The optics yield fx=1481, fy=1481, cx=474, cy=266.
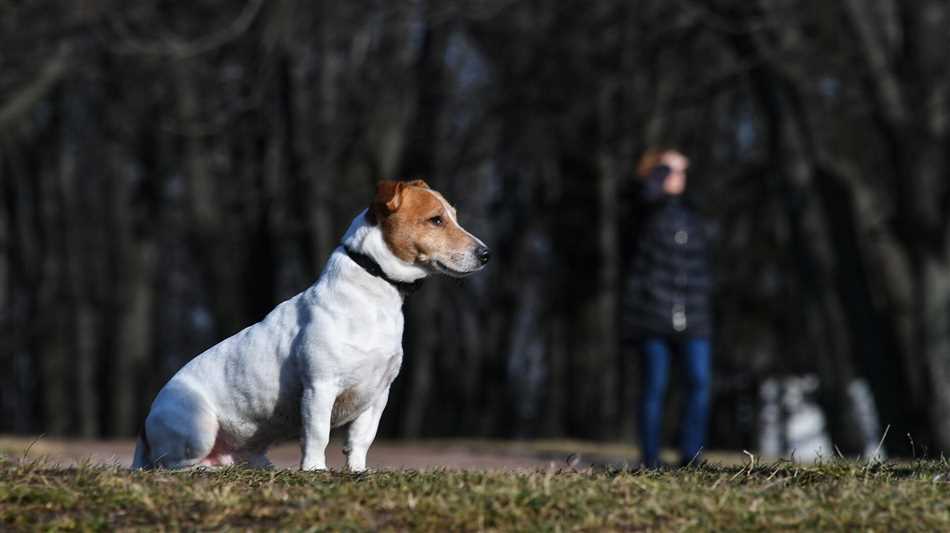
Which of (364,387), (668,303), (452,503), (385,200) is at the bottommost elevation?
(452,503)

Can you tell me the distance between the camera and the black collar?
6195 mm

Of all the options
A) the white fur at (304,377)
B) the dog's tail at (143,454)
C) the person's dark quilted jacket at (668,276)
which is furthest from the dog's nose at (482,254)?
the person's dark quilted jacket at (668,276)

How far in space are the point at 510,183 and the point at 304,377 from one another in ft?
74.6

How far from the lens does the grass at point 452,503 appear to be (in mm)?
4641

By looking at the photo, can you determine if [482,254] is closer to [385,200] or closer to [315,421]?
[385,200]

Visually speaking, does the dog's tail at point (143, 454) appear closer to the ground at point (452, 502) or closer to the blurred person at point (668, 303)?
the ground at point (452, 502)

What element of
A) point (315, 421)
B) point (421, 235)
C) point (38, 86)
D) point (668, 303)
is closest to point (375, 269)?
point (421, 235)

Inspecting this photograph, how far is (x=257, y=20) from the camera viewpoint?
20.5m

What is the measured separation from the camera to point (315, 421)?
6.01 m

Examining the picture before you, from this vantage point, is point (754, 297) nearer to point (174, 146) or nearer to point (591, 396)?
point (591, 396)

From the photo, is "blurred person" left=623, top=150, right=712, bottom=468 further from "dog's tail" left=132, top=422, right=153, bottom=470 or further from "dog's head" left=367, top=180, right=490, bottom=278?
"dog's tail" left=132, top=422, right=153, bottom=470

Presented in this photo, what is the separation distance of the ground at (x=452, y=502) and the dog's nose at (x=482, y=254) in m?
1.14

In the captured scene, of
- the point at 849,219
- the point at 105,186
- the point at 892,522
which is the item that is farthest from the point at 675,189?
the point at 105,186

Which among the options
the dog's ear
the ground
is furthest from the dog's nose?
the ground
